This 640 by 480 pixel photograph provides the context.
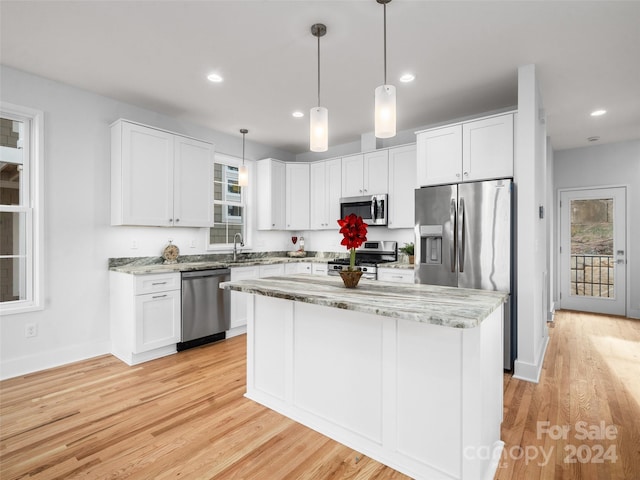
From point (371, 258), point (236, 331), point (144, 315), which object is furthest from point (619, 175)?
point (144, 315)

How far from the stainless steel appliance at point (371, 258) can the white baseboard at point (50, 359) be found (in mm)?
2701

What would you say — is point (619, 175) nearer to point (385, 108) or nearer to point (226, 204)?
point (385, 108)

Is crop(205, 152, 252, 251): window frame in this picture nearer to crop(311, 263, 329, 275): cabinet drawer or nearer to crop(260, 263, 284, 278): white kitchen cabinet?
crop(260, 263, 284, 278): white kitchen cabinet

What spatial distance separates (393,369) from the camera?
1804mm

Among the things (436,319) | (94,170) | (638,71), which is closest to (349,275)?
(436,319)

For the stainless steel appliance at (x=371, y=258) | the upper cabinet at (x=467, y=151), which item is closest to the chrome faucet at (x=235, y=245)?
the stainless steel appliance at (x=371, y=258)

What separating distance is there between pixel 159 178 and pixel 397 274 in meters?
2.85

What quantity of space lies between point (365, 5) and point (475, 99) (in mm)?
1984

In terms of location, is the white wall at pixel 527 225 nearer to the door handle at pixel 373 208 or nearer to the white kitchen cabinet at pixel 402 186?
the white kitchen cabinet at pixel 402 186

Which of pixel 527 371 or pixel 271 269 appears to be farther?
pixel 271 269

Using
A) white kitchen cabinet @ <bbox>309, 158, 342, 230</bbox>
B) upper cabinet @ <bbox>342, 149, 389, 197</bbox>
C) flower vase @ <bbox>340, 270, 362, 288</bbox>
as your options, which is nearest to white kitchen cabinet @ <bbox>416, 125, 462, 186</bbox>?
upper cabinet @ <bbox>342, 149, 389, 197</bbox>

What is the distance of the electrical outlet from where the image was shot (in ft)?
10.1

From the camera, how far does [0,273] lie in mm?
3043

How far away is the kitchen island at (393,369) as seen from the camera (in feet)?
5.19
